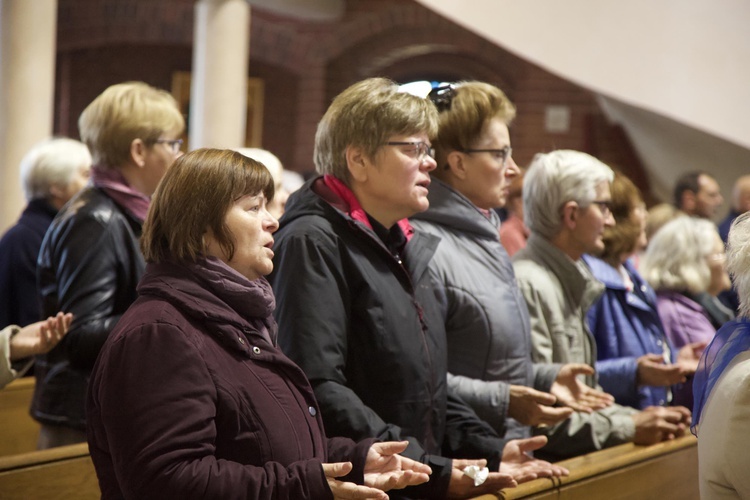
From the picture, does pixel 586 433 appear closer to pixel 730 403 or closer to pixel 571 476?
pixel 571 476

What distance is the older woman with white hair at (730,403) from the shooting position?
1900 mm

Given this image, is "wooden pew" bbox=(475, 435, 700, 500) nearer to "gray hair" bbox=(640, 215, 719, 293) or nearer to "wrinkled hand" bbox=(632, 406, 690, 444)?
"wrinkled hand" bbox=(632, 406, 690, 444)

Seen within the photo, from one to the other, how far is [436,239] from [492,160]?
425 mm

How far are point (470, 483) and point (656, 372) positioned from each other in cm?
127

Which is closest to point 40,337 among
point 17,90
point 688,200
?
point 17,90

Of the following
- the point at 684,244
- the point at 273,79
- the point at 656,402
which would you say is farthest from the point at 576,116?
the point at 656,402

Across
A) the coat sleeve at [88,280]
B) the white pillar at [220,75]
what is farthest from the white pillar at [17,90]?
the coat sleeve at [88,280]

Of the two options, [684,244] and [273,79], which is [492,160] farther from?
[273,79]

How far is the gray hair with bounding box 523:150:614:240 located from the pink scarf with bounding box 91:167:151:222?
131cm

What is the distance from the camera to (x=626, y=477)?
9.20 ft

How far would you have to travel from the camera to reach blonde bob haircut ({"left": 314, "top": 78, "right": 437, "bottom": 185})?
238 centimetres

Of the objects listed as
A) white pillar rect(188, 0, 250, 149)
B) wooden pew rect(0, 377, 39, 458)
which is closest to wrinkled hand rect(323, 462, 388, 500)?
wooden pew rect(0, 377, 39, 458)

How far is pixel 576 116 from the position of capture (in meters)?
9.43

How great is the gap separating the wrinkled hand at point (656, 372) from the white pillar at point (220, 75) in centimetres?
385
